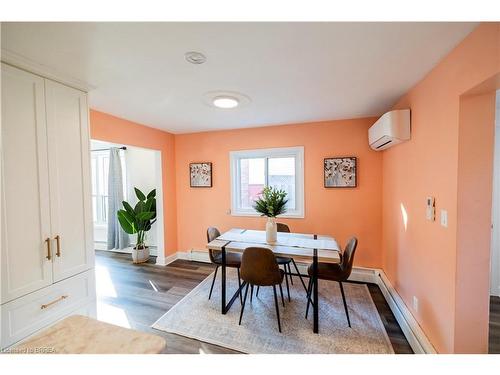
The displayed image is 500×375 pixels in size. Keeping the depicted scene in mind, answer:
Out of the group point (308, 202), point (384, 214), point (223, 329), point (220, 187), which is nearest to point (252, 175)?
point (220, 187)

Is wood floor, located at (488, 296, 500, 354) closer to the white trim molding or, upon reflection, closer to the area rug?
the area rug

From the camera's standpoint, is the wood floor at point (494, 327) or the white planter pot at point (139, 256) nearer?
the wood floor at point (494, 327)

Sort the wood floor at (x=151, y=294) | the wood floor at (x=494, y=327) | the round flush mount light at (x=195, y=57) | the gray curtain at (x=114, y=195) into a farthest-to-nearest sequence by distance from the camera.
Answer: the gray curtain at (x=114, y=195)
the wood floor at (x=151, y=294)
the wood floor at (x=494, y=327)
the round flush mount light at (x=195, y=57)

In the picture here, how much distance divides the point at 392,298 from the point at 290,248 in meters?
1.33

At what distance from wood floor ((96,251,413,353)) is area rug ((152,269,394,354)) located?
9 centimetres

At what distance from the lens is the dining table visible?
198 centimetres

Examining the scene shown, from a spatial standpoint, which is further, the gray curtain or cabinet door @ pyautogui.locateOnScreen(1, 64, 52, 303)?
the gray curtain

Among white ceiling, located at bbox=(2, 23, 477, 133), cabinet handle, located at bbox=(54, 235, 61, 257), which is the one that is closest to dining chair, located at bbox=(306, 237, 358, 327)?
white ceiling, located at bbox=(2, 23, 477, 133)

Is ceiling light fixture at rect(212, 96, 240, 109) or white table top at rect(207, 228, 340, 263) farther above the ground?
ceiling light fixture at rect(212, 96, 240, 109)

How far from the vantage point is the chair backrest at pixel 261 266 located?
1.92m

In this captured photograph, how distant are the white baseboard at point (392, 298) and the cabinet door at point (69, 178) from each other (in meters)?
2.18

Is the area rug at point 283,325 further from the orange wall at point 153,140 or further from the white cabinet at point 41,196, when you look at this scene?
the orange wall at point 153,140

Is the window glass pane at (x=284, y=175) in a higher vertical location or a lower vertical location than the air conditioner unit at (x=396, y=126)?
lower

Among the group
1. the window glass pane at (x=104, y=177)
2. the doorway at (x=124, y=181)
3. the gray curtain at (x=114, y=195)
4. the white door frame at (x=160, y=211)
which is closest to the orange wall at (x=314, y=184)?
the white door frame at (x=160, y=211)
